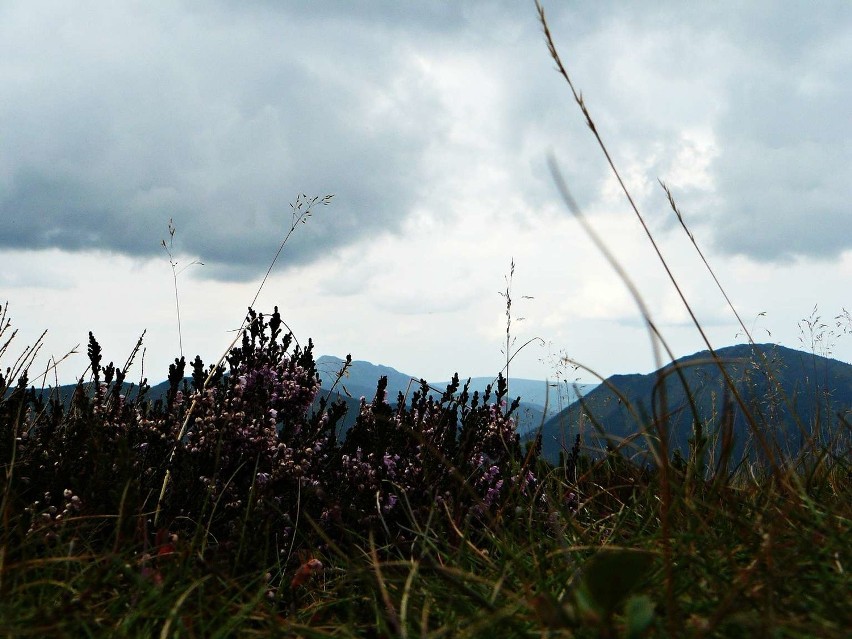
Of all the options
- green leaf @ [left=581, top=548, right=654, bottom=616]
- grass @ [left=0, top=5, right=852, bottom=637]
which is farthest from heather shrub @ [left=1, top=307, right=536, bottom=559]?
green leaf @ [left=581, top=548, right=654, bottom=616]

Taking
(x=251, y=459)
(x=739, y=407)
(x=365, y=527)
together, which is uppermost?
(x=739, y=407)

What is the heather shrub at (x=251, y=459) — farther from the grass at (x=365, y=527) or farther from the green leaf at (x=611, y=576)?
the green leaf at (x=611, y=576)

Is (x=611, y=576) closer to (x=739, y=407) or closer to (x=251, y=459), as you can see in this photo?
(x=739, y=407)

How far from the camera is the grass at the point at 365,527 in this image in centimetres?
158

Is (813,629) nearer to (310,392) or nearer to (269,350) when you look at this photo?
(310,392)

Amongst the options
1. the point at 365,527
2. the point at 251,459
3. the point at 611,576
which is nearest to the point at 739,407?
the point at 611,576

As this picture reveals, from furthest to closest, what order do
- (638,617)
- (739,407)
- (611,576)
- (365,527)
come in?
(365,527)
(739,407)
(611,576)
(638,617)

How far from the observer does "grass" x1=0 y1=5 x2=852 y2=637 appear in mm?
1576

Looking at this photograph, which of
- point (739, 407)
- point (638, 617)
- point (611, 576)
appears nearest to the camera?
point (638, 617)

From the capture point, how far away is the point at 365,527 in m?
3.21

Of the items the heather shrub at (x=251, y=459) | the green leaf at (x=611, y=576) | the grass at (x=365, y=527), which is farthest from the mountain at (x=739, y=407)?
the heather shrub at (x=251, y=459)

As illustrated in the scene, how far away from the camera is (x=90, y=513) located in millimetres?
2699

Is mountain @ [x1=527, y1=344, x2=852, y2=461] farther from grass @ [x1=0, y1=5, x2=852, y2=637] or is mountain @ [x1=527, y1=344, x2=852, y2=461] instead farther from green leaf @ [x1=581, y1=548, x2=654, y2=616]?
green leaf @ [x1=581, y1=548, x2=654, y2=616]

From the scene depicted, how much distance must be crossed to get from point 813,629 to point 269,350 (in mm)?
3059
